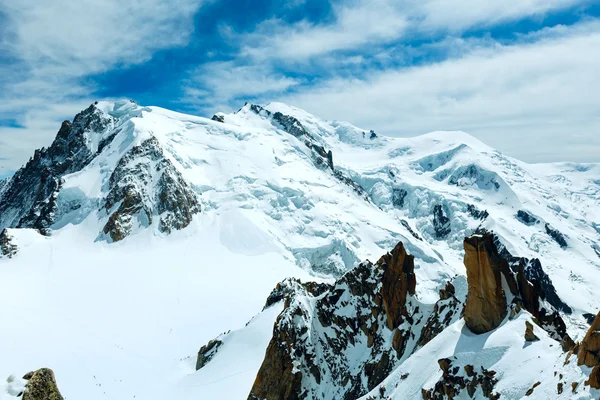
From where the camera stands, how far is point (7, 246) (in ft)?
419

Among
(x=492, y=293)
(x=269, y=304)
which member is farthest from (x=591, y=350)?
(x=269, y=304)

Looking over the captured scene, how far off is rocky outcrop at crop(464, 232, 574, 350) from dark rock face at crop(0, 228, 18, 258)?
12489cm

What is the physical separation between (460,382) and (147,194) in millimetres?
143156

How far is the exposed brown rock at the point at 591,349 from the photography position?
25516mm

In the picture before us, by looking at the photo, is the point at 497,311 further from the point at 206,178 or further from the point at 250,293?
the point at 206,178

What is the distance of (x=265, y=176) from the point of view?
190 meters

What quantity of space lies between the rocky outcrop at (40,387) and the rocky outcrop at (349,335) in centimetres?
4055

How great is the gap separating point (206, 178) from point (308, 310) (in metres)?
132

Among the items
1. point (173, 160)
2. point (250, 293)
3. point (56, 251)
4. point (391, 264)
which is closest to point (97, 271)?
point (56, 251)

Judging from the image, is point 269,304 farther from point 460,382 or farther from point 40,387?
point 40,387

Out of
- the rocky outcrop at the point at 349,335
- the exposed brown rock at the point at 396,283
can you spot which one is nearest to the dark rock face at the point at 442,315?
the rocky outcrop at the point at 349,335

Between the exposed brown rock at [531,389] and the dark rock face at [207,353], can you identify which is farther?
the dark rock face at [207,353]

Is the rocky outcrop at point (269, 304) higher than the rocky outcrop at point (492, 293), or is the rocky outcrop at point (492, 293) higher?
the rocky outcrop at point (492, 293)

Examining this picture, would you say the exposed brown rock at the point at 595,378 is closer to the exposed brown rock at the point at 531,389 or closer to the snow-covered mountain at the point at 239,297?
the snow-covered mountain at the point at 239,297
